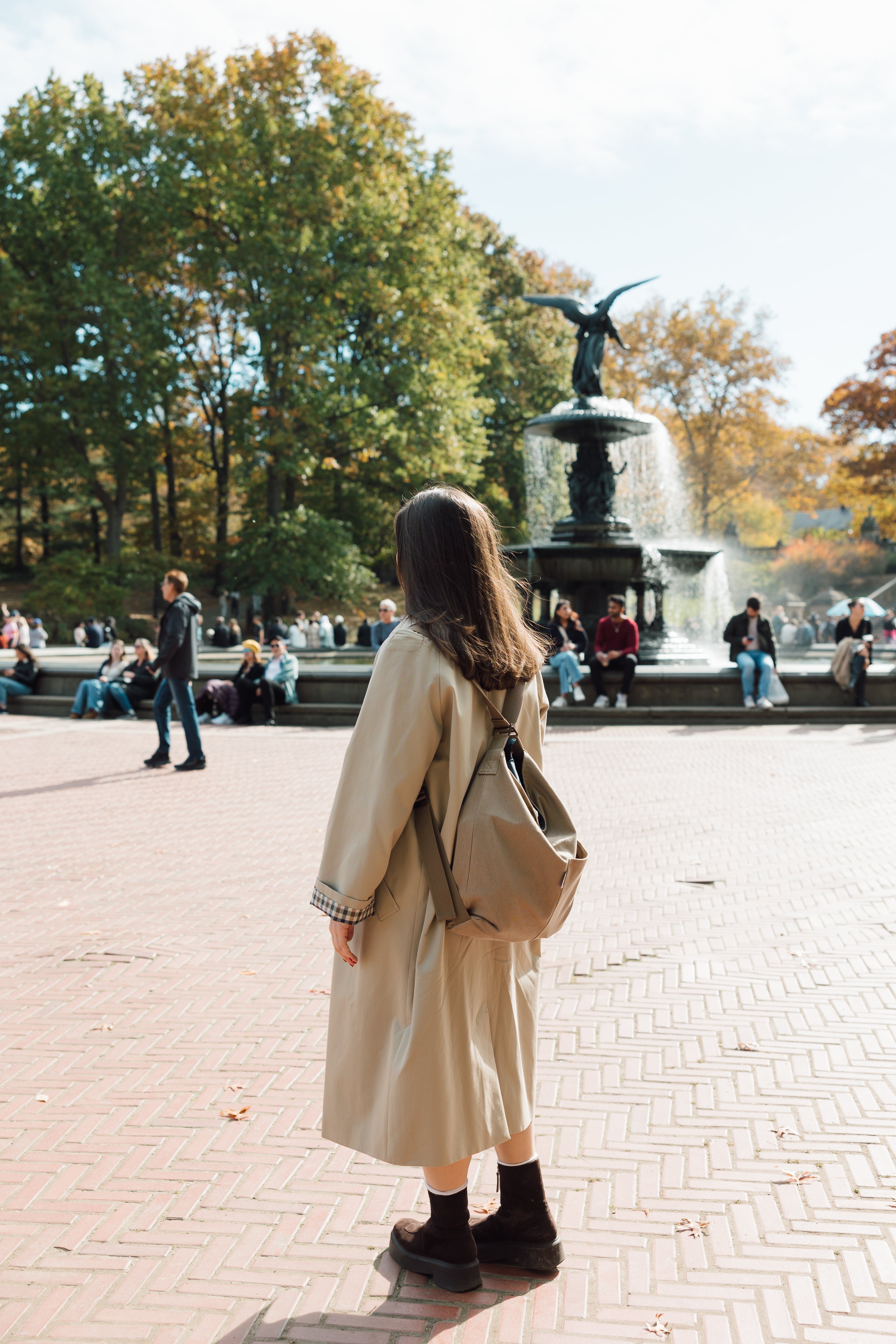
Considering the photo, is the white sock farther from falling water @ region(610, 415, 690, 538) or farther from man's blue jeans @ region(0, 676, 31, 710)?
falling water @ region(610, 415, 690, 538)

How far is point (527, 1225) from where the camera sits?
2525 mm

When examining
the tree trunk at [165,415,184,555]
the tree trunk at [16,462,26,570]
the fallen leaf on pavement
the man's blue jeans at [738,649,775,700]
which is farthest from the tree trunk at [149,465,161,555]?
the fallen leaf on pavement

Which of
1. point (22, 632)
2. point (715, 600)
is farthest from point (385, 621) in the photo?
point (22, 632)

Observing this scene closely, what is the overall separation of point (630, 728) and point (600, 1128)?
10.9 m

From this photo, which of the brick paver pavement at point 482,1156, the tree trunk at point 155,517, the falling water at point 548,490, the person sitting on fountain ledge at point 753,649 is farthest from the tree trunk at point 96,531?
the brick paver pavement at point 482,1156

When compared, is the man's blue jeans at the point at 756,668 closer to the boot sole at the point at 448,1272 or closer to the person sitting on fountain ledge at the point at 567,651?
the person sitting on fountain ledge at the point at 567,651

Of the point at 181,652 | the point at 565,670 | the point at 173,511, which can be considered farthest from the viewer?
the point at 173,511

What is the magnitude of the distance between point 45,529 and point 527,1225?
4982cm

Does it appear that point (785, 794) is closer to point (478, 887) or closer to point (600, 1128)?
point (600, 1128)

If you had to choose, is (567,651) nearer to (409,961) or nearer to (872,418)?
(409,961)

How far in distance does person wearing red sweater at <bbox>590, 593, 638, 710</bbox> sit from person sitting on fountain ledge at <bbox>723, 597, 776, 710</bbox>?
123 cm

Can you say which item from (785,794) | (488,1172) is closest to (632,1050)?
(488,1172)

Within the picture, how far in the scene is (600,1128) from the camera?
3.24 metres

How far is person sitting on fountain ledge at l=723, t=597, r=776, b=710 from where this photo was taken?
1414 centimetres
